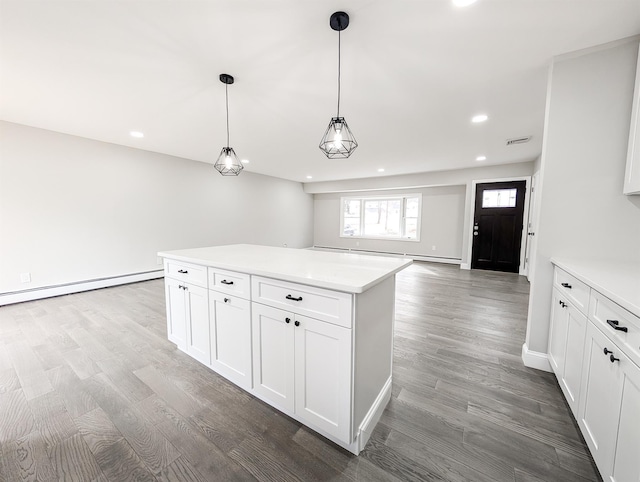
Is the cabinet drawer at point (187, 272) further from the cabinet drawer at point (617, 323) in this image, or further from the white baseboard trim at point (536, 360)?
the white baseboard trim at point (536, 360)

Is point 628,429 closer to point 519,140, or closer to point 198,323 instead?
point 198,323

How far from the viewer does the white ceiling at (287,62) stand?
1495mm

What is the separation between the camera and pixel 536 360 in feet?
6.85

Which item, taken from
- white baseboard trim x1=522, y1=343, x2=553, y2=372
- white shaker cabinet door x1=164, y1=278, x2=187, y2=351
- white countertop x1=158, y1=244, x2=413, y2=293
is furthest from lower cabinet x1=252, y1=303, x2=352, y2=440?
white baseboard trim x1=522, y1=343, x2=553, y2=372

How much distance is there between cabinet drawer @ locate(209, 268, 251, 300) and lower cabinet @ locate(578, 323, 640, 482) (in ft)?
5.78

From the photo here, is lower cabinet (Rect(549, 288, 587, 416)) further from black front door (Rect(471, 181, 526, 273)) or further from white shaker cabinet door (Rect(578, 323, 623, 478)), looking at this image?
black front door (Rect(471, 181, 526, 273))

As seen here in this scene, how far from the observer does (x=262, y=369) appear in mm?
1641

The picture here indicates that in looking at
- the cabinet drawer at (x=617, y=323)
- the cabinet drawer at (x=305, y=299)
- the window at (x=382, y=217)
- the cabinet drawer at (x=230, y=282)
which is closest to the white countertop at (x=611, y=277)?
the cabinet drawer at (x=617, y=323)

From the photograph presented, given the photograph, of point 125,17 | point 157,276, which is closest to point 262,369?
point 125,17

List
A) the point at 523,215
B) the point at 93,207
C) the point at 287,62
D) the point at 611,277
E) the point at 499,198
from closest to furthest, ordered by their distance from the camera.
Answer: the point at 611,277 → the point at 287,62 → the point at 93,207 → the point at 523,215 → the point at 499,198

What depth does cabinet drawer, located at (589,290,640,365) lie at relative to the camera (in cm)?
95

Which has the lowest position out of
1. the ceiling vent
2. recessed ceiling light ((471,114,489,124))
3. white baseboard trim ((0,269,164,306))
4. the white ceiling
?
white baseboard trim ((0,269,164,306))

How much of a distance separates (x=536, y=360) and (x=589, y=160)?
1.58m

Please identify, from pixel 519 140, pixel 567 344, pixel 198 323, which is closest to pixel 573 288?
pixel 567 344
